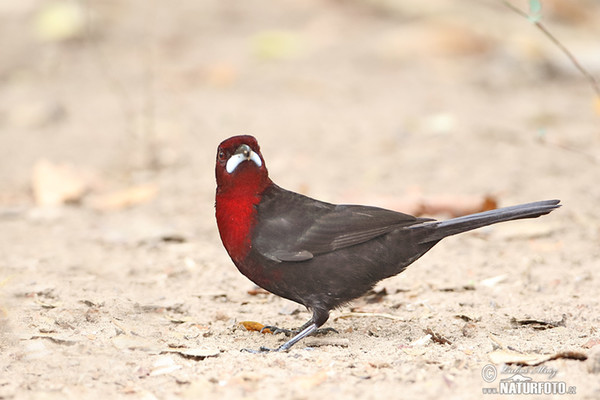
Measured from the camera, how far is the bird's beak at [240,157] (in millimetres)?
3797

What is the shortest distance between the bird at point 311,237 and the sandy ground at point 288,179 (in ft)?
0.88

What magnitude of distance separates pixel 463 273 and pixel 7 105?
5811 millimetres

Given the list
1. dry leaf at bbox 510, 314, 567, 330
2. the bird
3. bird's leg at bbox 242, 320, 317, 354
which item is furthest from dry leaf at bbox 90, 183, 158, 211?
dry leaf at bbox 510, 314, 567, 330

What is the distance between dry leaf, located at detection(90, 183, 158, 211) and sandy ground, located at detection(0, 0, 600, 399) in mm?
16

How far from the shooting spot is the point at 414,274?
4863 mm

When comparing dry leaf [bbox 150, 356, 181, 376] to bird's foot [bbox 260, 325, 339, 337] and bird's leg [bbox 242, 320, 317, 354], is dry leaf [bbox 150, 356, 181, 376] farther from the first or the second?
bird's foot [bbox 260, 325, 339, 337]

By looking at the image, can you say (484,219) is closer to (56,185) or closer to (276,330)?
(276,330)

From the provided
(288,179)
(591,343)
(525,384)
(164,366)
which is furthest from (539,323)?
(288,179)

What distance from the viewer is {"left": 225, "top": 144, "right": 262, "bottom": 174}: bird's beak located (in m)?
3.80

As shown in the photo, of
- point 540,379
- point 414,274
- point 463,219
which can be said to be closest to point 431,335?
point 463,219

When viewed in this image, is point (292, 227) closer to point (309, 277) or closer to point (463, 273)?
point (309, 277)

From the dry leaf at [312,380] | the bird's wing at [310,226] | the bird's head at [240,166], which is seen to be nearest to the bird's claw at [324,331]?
the bird's wing at [310,226]

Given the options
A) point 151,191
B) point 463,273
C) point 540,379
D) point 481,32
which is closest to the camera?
point 540,379

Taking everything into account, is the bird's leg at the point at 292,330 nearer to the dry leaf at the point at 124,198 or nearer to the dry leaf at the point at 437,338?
the dry leaf at the point at 437,338
